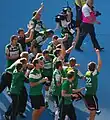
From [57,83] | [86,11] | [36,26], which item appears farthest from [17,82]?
[86,11]

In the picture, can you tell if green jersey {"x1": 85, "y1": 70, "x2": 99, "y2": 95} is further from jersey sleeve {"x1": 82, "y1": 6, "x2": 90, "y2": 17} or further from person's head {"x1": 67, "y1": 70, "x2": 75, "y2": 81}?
jersey sleeve {"x1": 82, "y1": 6, "x2": 90, "y2": 17}

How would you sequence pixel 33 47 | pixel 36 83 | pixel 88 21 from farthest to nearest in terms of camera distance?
pixel 88 21 < pixel 33 47 < pixel 36 83

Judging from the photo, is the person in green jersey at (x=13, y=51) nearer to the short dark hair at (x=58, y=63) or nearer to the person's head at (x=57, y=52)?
the person's head at (x=57, y=52)

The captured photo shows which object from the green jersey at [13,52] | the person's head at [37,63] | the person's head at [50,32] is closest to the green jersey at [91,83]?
the person's head at [37,63]

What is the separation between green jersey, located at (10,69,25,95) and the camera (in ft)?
27.7

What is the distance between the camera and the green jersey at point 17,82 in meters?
8.45

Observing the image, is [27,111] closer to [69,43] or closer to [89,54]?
[69,43]

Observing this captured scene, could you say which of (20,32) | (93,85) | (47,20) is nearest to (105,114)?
(93,85)

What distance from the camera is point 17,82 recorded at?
27.8 feet

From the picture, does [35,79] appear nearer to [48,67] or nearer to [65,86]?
[65,86]

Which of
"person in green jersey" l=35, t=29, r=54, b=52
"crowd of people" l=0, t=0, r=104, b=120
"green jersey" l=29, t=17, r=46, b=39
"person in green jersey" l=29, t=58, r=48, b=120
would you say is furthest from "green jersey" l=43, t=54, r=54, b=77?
"green jersey" l=29, t=17, r=46, b=39

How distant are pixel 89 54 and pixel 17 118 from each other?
15.9 ft

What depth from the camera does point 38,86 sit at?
8.37m

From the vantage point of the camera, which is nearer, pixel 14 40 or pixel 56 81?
pixel 56 81
